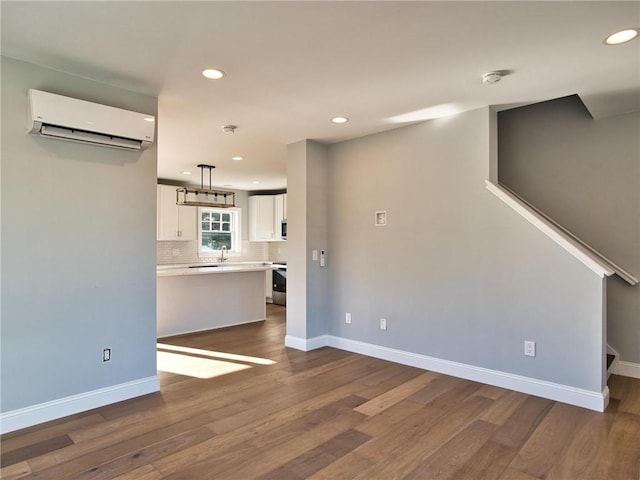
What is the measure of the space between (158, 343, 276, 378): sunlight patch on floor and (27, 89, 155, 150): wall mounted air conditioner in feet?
7.03

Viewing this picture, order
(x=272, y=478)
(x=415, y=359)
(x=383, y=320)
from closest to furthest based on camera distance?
(x=272, y=478) < (x=415, y=359) < (x=383, y=320)

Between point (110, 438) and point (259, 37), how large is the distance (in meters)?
2.64

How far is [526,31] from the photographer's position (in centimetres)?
219

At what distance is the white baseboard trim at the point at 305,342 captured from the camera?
4.50m

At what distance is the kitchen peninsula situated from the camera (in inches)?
205

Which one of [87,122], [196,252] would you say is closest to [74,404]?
[87,122]

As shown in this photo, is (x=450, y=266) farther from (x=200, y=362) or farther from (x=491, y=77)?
(x=200, y=362)

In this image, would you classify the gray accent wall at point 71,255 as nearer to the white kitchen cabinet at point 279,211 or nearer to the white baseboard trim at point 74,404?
the white baseboard trim at point 74,404

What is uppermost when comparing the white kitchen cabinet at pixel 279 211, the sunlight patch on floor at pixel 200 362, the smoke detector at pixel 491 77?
the smoke detector at pixel 491 77

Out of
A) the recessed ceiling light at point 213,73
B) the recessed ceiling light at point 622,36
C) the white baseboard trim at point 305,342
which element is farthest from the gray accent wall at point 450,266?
the recessed ceiling light at point 213,73

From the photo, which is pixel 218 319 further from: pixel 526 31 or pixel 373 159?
pixel 526 31

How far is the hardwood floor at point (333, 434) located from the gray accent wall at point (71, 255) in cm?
34

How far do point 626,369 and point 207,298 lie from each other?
4.93 meters

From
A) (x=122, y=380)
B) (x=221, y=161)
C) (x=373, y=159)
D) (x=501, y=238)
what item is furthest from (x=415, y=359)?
(x=221, y=161)
